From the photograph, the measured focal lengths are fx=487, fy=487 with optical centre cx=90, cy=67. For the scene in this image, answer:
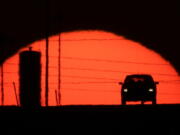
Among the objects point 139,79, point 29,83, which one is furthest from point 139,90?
point 29,83

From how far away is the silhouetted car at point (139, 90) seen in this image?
22.7 m

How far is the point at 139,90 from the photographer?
896 inches

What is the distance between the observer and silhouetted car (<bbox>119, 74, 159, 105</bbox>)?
74.5 feet
